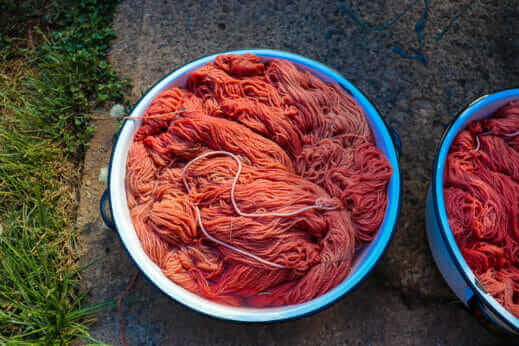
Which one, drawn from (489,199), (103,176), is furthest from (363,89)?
(103,176)

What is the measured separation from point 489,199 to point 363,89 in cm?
88

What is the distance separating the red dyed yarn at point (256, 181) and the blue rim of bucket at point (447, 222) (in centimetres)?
18

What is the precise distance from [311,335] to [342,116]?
0.97 metres

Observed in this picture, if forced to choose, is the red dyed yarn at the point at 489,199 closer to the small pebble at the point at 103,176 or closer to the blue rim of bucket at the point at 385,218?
the blue rim of bucket at the point at 385,218

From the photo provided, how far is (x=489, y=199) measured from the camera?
4.65 ft

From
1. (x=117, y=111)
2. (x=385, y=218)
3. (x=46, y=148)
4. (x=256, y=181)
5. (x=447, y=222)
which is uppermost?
(x=447, y=222)

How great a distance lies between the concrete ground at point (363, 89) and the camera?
1.68 m

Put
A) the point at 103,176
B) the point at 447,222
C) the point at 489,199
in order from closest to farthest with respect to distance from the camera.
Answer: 1. the point at 447,222
2. the point at 489,199
3. the point at 103,176

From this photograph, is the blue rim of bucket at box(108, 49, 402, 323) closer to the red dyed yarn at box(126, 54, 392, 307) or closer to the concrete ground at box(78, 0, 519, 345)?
the red dyed yarn at box(126, 54, 392, 307)

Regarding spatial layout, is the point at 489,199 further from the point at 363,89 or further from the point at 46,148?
the point at 46,148

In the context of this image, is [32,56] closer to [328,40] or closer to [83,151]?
[83,151]

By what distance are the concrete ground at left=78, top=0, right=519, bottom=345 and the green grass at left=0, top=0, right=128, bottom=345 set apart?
0.09 metres

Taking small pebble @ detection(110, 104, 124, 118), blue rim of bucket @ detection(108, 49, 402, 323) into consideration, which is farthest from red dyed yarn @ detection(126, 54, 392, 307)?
small pebble @ detection(110, 104, 124, 118)

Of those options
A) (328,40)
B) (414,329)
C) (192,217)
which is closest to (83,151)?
(192,217)
